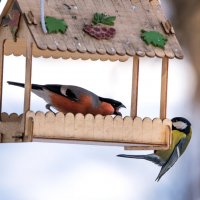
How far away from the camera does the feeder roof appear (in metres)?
7.27

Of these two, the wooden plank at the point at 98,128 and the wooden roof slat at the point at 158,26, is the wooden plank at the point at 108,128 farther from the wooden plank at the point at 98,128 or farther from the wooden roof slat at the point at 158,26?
the wooden roof slat at the point at 158,26

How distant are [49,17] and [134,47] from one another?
0.41 m

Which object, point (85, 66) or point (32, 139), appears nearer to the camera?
point (32, 139)

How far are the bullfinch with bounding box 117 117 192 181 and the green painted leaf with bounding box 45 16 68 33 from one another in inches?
32.5

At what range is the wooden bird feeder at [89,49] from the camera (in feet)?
23.8

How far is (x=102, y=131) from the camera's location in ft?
24.0

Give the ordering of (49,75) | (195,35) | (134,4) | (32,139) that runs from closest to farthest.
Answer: (32,139) → (134,4) → (49,75) → (195,35)

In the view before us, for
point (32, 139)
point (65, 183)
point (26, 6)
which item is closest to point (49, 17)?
point (26, 6)

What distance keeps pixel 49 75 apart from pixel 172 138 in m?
1.98

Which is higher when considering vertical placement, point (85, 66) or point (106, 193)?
point (85, 66)

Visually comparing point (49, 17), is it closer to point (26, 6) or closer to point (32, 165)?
point (26, 6)

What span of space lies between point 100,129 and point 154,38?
516mm

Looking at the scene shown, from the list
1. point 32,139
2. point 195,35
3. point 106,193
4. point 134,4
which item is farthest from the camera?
point 106,193

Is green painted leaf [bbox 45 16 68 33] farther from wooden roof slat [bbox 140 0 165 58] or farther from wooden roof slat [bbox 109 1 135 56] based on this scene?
wooden roof slat [bbox 140 0 165 58]
